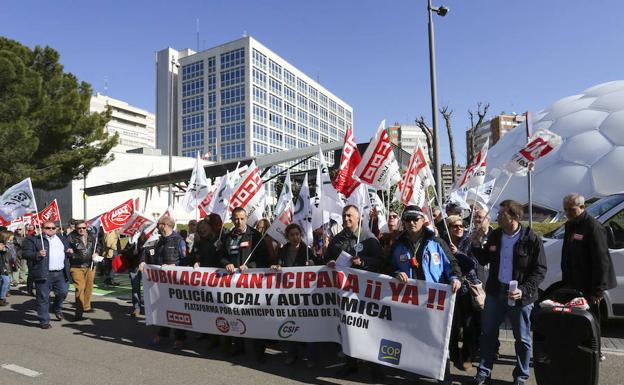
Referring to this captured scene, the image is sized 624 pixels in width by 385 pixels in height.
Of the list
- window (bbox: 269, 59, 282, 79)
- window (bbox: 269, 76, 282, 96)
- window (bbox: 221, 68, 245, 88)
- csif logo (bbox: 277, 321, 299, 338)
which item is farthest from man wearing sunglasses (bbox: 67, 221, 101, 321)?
window (bbox: 269, 59, 282, 79)

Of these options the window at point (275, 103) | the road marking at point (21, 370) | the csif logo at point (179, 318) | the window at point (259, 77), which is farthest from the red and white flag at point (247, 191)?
the window at point (275, 103)

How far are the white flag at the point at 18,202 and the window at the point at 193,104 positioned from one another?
280 ft

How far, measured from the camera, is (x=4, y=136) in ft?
63.1

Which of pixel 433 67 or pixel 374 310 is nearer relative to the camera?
pixel 374 310

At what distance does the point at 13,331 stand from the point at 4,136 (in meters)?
14.8

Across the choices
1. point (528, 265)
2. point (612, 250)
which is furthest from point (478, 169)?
point (528, 265)

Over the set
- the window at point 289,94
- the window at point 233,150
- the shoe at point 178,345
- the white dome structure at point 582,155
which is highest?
the window at point 289,94

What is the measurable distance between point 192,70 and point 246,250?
306 ft

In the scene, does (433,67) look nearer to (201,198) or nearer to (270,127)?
(201,198)

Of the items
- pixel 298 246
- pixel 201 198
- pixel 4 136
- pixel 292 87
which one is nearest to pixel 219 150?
pixel 292 87

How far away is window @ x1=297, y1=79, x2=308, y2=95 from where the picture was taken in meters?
101

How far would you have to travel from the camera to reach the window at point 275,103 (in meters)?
89.9

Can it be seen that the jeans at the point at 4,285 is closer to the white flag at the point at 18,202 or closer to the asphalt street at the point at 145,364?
the white flag at the point at 18,202

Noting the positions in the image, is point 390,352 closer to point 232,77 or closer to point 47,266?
point 47,266
